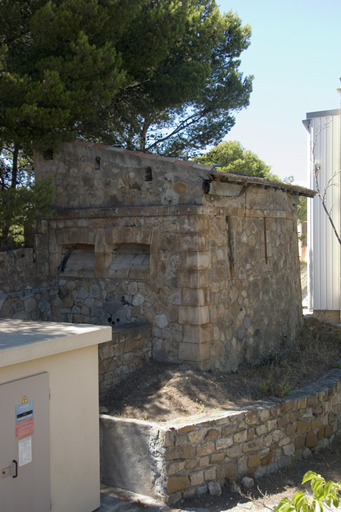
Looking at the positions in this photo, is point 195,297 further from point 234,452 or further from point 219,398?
point 234,452

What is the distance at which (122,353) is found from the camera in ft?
24.8

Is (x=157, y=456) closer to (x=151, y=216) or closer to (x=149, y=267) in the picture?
(x=149, y=267)

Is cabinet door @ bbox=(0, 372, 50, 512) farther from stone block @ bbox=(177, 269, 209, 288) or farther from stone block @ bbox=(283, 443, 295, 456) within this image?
stone block @ bbox=(283, 443, 295, 456)

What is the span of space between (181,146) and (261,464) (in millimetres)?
10293

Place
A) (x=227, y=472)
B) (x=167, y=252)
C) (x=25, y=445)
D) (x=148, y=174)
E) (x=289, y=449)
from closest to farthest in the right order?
(x=25, y=445) < (x=227, y=472) < (x=289, y=449) < (x=167, y=252) < (x=148, y=174)

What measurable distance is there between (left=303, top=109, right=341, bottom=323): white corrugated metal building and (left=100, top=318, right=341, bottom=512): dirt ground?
568 centimetres

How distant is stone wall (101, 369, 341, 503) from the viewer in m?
6.00

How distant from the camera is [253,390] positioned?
7496 millimetres

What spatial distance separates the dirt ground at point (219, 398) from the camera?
621 centimetres

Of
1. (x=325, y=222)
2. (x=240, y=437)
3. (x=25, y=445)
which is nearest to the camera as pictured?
(x=25, y=445)

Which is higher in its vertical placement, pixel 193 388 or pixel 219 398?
pixel 193 388

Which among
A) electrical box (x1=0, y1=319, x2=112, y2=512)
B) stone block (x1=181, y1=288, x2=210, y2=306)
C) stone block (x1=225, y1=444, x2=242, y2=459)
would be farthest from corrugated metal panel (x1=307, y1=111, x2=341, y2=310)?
electrical box (x1=0, y1=319, x2=112, y2=512)

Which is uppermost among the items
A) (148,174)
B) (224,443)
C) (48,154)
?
(48,154)

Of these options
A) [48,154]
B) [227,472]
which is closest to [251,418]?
[227,472]
